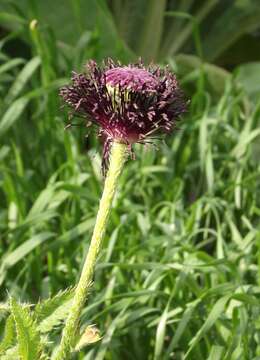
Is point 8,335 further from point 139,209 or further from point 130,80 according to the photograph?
point 139,209

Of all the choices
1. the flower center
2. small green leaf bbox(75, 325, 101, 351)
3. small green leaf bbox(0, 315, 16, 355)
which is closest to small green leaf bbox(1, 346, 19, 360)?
small green leaf bbox(0, 315, 16, 355)

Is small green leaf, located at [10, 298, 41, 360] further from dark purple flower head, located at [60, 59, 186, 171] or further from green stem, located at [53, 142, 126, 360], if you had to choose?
dark purple flower head, located at [60, 59, 186, 171]

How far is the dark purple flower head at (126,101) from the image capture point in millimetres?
1161

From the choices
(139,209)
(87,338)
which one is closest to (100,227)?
(87,338)

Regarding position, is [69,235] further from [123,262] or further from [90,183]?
[90,183]

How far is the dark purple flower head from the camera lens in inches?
45.7

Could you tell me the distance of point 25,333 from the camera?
119 cm

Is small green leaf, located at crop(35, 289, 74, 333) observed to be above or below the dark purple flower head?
below

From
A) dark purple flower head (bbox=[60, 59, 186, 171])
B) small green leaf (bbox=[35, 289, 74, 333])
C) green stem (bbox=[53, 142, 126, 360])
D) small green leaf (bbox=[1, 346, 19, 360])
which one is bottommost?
small green leaf (bbox=[1, 346, 19, 360])

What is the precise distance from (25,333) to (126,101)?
14.4 inches

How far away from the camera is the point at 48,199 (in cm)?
216

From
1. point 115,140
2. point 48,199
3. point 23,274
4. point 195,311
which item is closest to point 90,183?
A: point 48,199

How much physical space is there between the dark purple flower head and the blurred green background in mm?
412

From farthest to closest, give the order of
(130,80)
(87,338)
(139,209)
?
(139,209)
(87,338)
(130,80)
